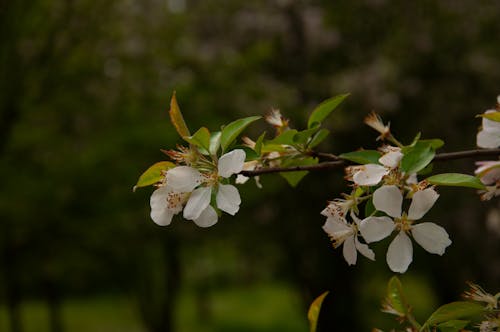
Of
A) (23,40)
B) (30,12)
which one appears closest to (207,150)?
(30,12)

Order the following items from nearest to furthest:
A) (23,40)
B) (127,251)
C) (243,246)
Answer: (23,40) < (127,251) < (243,246)

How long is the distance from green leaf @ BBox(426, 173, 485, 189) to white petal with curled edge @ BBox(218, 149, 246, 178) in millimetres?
249

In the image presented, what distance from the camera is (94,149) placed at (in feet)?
15.0

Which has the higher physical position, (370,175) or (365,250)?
(370,175)

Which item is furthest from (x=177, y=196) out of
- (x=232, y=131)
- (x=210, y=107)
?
(x=210, y=107)

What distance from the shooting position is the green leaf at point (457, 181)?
2.74 feet

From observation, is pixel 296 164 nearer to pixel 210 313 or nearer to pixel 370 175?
pixel 370 175

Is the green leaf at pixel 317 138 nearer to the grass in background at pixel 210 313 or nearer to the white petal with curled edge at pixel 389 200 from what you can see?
the white petal with curled edge at pixel 389 200

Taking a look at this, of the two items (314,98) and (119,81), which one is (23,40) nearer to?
(119,81)

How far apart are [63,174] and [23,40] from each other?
3.08ft

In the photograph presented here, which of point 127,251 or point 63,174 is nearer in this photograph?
point 63,174

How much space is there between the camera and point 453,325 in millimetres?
936

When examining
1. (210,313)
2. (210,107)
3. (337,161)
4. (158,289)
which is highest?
(337,161)

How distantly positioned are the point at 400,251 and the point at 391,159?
0.14 m
